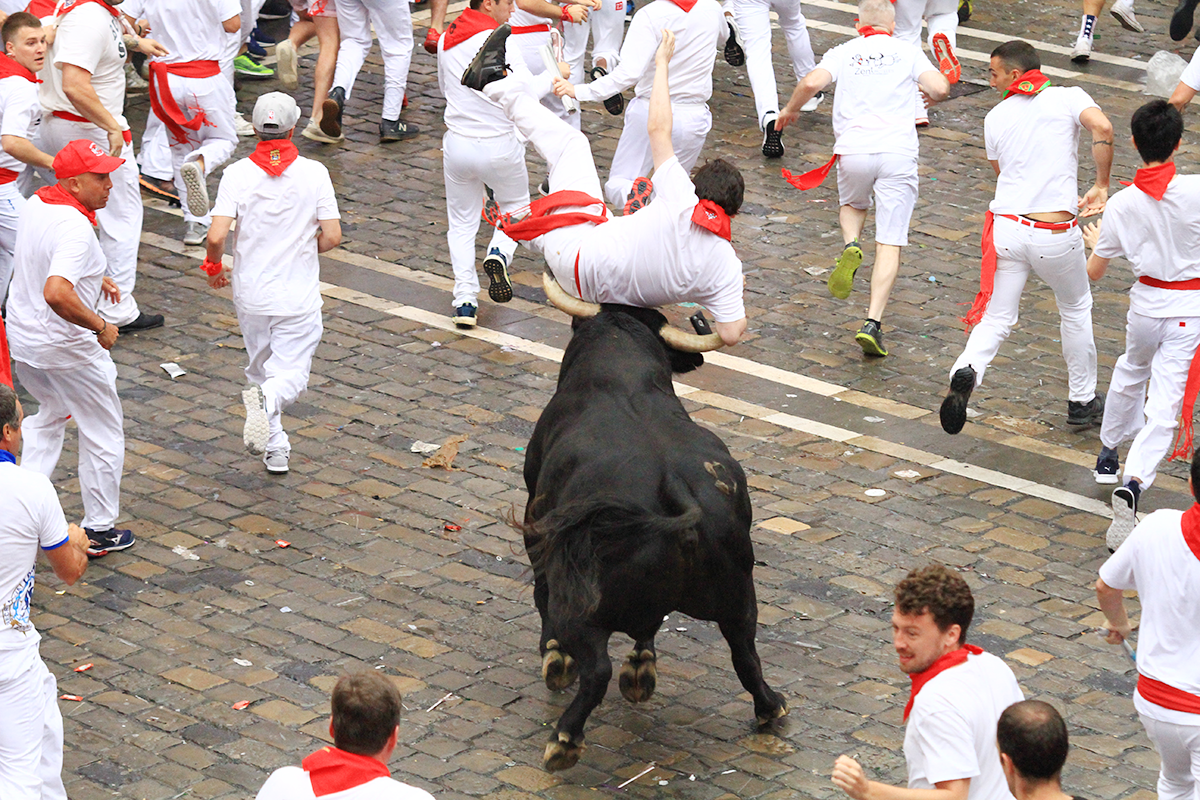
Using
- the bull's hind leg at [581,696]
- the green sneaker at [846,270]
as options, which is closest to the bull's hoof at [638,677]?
A: the bull's hind leg at [581,696]

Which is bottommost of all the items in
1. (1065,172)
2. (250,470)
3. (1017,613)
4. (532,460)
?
(250,470)

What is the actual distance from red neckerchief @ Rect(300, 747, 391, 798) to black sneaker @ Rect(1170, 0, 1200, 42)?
14060 mm

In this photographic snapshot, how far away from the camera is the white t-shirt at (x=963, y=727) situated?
181 inches

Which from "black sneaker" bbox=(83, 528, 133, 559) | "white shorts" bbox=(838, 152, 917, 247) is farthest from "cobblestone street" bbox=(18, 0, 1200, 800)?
"white shorts" bbox=(838, 152, 917, 247)

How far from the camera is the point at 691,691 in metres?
7.26

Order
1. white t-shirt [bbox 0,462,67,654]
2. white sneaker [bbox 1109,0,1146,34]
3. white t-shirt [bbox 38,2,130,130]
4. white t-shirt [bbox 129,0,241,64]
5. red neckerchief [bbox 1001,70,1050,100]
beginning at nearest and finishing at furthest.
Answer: white t-shirt [bbox 0,462,67,654]
red neckerchief [bbox 1001,70,1050,100]
white t-shirt [bbox 38,2,130,130]
white t-shirt [bbox 129,0,241,64]
white sneaker [bbox 1109,0,1146,34]

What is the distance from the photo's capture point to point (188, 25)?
12.2 meters

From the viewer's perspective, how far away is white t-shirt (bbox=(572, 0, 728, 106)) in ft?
37.2

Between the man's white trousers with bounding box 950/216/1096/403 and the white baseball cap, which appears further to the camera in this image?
the man's white trousers with bounding box 950/216/1096/403

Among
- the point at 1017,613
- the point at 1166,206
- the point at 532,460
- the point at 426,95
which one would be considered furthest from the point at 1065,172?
the point at 426,95

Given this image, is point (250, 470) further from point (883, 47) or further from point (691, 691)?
point (883, 47)

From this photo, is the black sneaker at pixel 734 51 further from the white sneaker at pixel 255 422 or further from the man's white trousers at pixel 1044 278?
the white sneaker at pixel 255 422

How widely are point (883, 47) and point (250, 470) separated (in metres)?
5.11

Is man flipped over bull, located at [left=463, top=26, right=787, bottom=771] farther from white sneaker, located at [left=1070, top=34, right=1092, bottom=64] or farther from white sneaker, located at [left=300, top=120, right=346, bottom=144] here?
white sneaker, located at [left=1070, top=34, right=1092, bottom=64]
